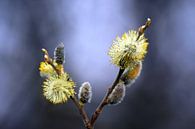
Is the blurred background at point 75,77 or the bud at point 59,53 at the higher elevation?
the blurred background at point 75,77

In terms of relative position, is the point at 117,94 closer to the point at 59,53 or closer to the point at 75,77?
the point at 59,53

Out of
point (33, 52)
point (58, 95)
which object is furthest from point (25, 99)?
point (58, 95)

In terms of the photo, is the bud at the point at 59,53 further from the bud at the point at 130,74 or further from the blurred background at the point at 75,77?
the blurred background at the point at 75,77

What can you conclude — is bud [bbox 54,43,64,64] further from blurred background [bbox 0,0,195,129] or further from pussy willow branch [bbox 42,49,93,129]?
blurred background [bbox 0,0,195,129]

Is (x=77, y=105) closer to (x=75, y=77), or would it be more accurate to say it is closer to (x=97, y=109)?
(x=97, y=109)

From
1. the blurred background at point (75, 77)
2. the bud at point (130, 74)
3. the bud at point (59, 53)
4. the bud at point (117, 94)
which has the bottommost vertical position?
the bud at point (117, 94)

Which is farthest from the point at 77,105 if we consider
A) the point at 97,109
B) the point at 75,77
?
the point at 75,77

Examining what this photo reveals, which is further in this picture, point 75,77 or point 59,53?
point 75,77

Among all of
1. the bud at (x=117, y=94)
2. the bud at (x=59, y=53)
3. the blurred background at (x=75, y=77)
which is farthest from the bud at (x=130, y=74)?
the blurred background at (x=75, y=77)

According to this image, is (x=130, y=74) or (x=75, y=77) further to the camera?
(x=75, y=77)

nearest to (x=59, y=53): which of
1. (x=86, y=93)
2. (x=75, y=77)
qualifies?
(x=86, y=93)

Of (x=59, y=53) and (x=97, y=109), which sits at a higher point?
(x=59, y=53)

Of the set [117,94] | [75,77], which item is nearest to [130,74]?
[117,94]
